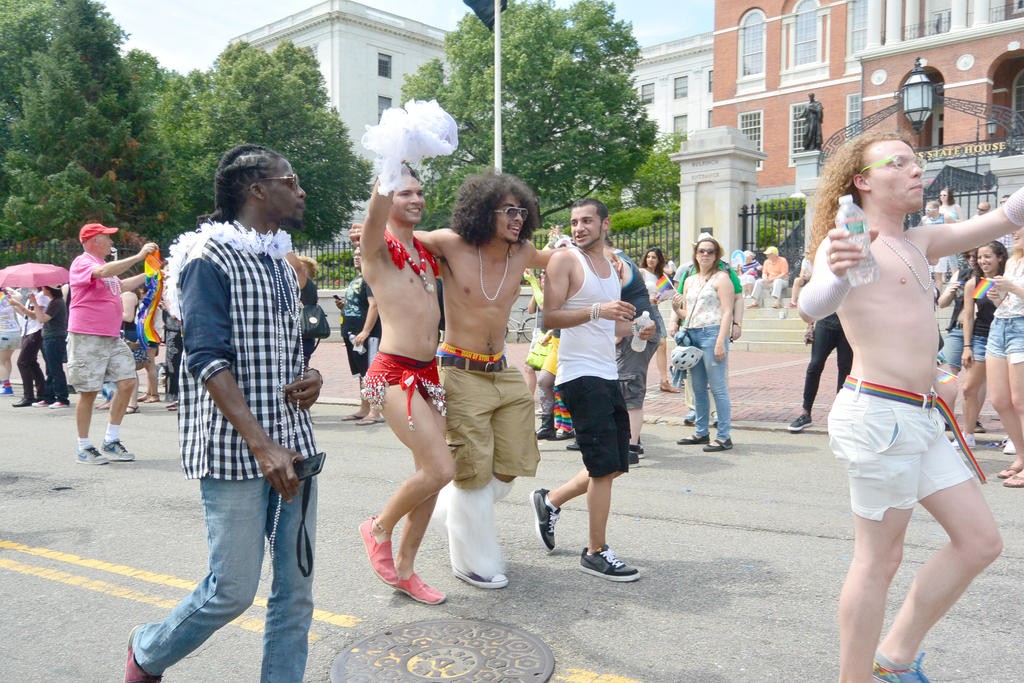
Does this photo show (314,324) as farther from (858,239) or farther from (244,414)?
(858,239)

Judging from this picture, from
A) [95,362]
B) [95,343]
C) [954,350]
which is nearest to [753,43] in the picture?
[954,350]

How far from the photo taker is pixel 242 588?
101 inches

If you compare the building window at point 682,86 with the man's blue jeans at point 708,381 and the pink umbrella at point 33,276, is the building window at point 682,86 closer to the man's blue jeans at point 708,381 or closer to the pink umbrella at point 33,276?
the pink umbrella at point 33,276

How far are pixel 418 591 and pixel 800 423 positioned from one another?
18.9ft

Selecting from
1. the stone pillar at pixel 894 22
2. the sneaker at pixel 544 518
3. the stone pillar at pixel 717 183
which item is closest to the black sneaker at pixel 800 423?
the sneaker at pixel 544 518

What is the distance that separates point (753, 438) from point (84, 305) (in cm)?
672

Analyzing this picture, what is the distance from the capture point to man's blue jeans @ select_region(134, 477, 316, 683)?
2.55 m

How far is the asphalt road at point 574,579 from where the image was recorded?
3410 mm

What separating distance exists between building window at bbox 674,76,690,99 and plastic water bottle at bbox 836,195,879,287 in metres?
68.2

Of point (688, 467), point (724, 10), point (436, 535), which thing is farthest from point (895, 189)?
point (724, 10)

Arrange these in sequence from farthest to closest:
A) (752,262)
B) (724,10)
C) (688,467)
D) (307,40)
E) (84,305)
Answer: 1. (307,40)
2. (724,10)
3. (752,262)
4. (84,305)
5. (688,467)

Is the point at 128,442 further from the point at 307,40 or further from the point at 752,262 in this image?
the point at 307,40

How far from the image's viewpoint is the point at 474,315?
421 centimetres

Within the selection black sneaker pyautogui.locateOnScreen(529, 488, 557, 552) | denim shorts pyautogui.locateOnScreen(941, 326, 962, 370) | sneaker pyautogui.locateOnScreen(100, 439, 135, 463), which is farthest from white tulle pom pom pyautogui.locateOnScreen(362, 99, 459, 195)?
denim shorts pyautogui.locateOnScreen(941, 326, 962, 370)
